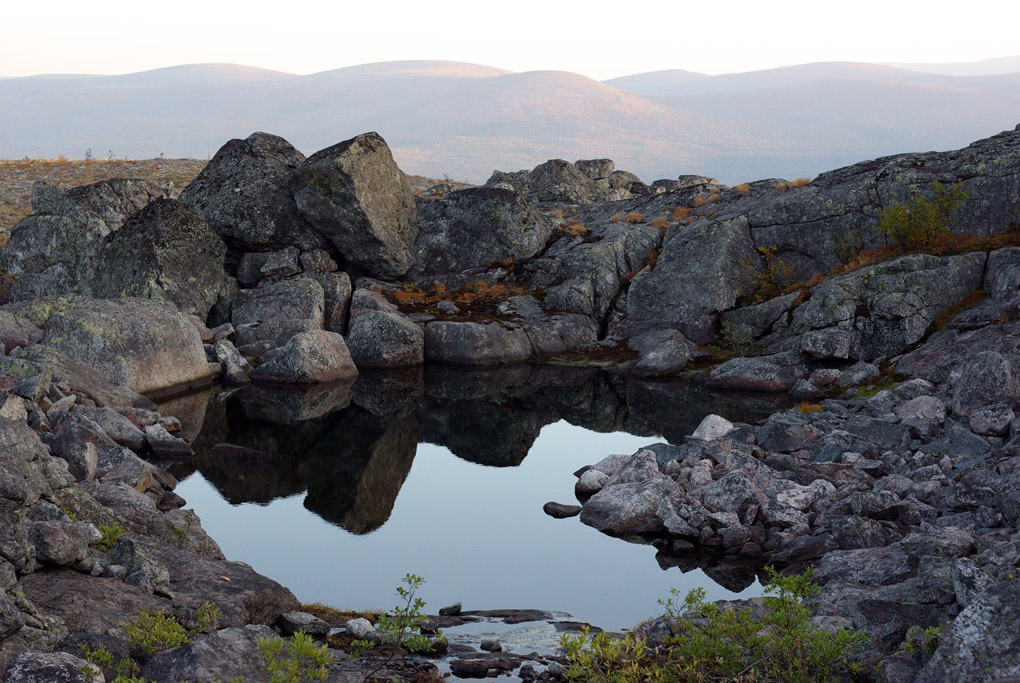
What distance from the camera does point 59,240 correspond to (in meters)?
37.4

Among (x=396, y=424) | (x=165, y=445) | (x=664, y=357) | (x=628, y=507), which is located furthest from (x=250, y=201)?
(x=628, y=507)

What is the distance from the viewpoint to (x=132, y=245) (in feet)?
116

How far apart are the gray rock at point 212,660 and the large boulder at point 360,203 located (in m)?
31.1

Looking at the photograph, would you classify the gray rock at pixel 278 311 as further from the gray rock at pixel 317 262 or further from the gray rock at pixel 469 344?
the gray rock at pixel 469 344

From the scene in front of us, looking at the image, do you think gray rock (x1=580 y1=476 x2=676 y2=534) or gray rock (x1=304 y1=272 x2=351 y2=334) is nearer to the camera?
gray rock (x1=580 y1=476 x2=676 y2=534)

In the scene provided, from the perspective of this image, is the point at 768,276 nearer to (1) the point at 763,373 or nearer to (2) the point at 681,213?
(2) the point at 681,213

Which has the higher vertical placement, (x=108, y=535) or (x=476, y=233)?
(x=476, y=233)

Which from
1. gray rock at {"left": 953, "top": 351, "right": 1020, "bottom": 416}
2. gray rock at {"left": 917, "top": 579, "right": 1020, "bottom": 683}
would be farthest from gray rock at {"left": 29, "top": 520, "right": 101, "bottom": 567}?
gray rock at {"left": 953, "top": 351, "right": 1020, "bottom": 416}

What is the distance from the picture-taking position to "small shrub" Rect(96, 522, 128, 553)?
38.7ft

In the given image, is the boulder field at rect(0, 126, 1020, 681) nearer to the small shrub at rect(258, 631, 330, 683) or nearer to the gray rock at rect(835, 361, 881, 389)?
the gray rock at rect(835, 361, 881, 389)

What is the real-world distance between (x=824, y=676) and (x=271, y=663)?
528 cm

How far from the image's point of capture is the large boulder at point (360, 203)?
38.4 m

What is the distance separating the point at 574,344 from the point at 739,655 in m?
29.5

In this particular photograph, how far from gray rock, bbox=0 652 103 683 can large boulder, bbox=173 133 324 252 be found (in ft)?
107
